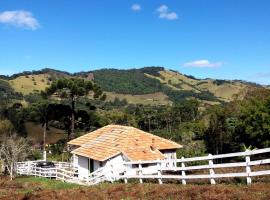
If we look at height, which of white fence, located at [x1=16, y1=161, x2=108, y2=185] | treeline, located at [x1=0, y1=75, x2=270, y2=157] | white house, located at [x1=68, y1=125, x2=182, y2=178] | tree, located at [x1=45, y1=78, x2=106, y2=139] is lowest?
white fence, located at [x1=16, y1=161, x2=108, y2=185]

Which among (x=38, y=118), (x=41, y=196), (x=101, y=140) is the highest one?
(x=38, y=118)

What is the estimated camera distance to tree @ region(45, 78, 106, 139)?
7225 cm

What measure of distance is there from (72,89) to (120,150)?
34665 millimetres

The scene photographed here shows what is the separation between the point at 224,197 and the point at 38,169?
39372mm

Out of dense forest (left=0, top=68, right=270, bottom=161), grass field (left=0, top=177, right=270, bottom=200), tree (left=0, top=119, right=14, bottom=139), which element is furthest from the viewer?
tree (left=0, top=119, right=14, bottom=139)

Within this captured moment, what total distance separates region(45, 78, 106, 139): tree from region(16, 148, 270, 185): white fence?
A: 2058 cm

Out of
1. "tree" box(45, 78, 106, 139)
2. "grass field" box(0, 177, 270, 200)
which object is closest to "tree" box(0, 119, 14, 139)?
"tree" box(45, 78, 106, 139)

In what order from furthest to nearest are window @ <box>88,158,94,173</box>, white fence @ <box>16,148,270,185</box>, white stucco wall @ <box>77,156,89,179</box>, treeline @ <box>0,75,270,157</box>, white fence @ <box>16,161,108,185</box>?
treeline @ <box>0,75,270,157</box> → white stucco wall @ <box>77,156,89,179</box> → window @ <box>88,158,94,173</box> → white fence @ <box>16,161,108,185</box> → white fence @ <box>16,148,270,185</box>

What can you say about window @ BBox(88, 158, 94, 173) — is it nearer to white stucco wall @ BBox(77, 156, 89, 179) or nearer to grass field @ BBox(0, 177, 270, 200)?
white stucco wall @ BBox(77, 156, 89, 179)

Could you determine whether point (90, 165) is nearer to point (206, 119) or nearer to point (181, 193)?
point (181, 193)

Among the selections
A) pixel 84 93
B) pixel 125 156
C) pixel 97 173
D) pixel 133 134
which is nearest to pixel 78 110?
pixel 84 93

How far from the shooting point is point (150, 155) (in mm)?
39500

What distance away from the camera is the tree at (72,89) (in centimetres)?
7225

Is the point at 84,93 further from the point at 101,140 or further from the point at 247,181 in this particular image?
the point at 247,181
